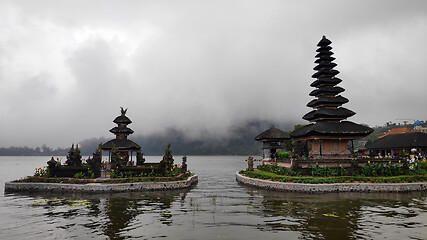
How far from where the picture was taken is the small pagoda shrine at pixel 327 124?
33844 millimetres

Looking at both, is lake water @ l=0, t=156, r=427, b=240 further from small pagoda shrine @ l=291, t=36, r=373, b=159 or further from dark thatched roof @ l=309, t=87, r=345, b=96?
dark thatched roof @ l=309, t=87, r=345, b=96

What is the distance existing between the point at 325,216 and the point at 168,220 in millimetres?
10221

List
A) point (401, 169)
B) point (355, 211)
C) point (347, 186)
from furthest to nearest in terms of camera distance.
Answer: point (401, 169) → point (347, 186) → point (355, 211)

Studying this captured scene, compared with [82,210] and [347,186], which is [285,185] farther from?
[82,210]

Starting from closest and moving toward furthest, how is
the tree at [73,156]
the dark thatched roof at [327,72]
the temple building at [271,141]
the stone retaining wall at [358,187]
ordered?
the stone retaining wall at [358,187]
the tree at [73,156]
the dark thatched roof at [327,72]
the temple building at [271,141]

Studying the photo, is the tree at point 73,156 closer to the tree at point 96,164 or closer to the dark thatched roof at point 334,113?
the tree at point 96,164

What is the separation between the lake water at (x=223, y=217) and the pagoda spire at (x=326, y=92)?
15471 millimetres

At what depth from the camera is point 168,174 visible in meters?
31.7

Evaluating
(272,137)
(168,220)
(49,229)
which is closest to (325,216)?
(168,220)

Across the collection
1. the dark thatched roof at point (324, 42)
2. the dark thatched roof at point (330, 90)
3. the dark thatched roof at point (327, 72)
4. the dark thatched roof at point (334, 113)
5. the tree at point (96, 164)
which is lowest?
the tree at point (96, 164)

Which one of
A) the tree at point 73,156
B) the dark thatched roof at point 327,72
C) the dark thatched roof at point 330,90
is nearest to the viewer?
the tree at point 73,156

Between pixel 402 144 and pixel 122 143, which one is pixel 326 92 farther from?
pixel 122 143

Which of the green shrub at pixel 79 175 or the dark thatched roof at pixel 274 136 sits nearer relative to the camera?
the green shrub at pixel 79 175

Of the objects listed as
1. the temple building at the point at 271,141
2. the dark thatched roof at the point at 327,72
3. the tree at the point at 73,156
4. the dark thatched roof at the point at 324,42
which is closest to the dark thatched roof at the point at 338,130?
the temple building at the point at 271,141
